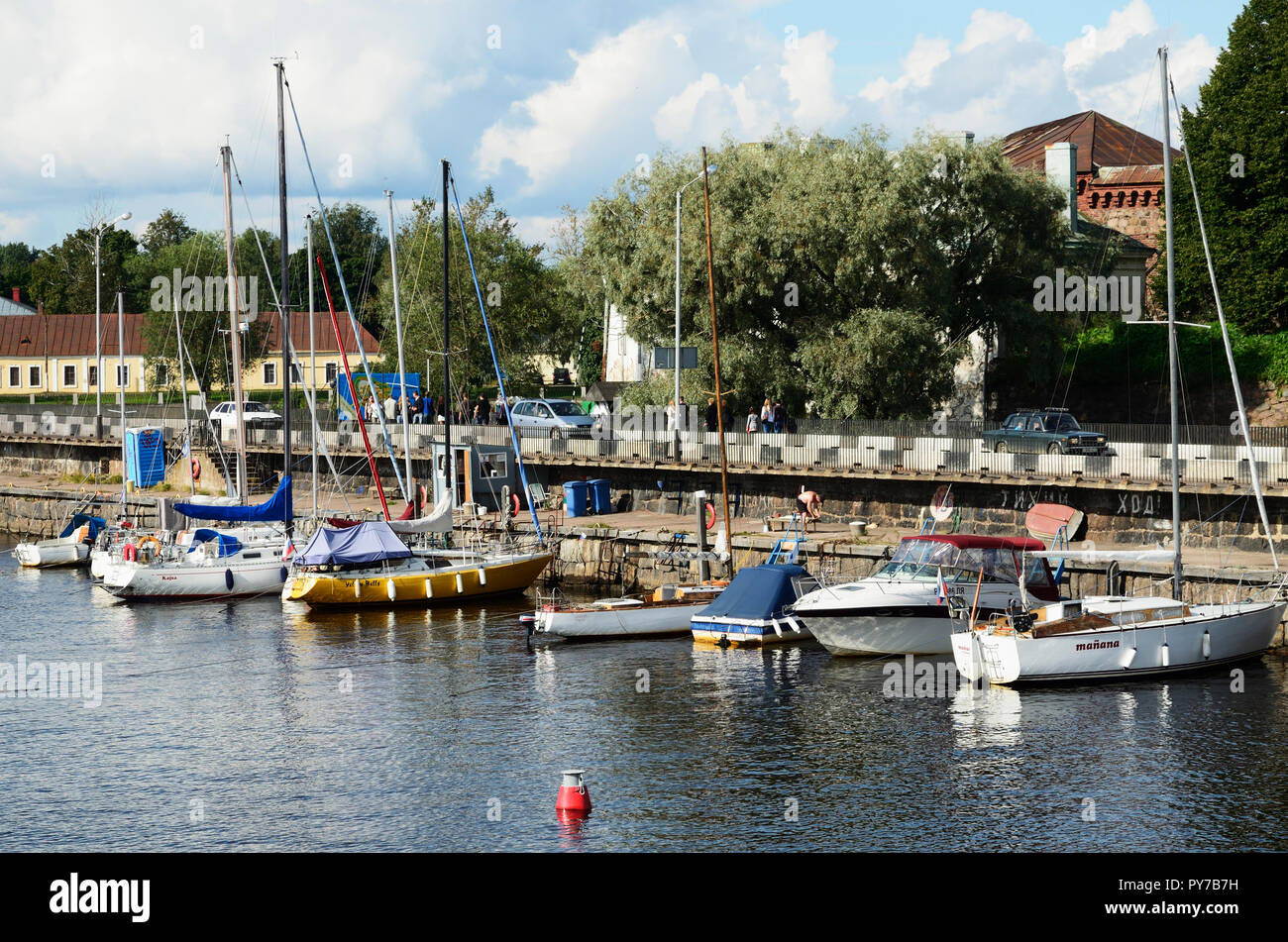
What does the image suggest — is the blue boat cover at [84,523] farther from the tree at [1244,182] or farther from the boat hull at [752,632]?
the tree at [1244,182]

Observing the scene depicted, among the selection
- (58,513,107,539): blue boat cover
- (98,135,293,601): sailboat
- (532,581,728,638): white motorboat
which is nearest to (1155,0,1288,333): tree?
(532,581,728,638): white motorboat

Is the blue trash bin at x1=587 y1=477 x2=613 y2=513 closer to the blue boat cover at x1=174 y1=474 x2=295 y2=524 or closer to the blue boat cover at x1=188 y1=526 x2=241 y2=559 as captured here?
the blue boat cover at x1=174 y1=474 x2=295 y2=524

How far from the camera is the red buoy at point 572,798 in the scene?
735 inches

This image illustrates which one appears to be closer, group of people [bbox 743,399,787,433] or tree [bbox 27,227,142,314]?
group of people [bbox 743,399,787,433]

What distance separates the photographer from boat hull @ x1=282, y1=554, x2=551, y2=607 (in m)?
37.5

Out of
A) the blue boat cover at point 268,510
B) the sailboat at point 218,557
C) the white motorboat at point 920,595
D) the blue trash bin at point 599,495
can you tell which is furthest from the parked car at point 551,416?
A: the white motorboat at point 920,595

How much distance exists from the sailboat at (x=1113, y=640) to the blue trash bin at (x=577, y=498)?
20.4m

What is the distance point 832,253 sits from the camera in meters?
45.9

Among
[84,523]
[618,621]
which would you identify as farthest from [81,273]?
[618,621]

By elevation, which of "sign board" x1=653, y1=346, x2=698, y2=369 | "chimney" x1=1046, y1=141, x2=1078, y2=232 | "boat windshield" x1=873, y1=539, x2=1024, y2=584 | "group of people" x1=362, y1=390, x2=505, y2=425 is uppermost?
"chimney" x1=1046, y1=141, x2=1078, y2=232

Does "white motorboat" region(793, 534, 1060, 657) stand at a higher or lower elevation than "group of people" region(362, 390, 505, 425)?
lower

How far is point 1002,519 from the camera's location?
3666 cm

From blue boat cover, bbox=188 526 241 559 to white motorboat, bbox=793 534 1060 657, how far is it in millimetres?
19745
